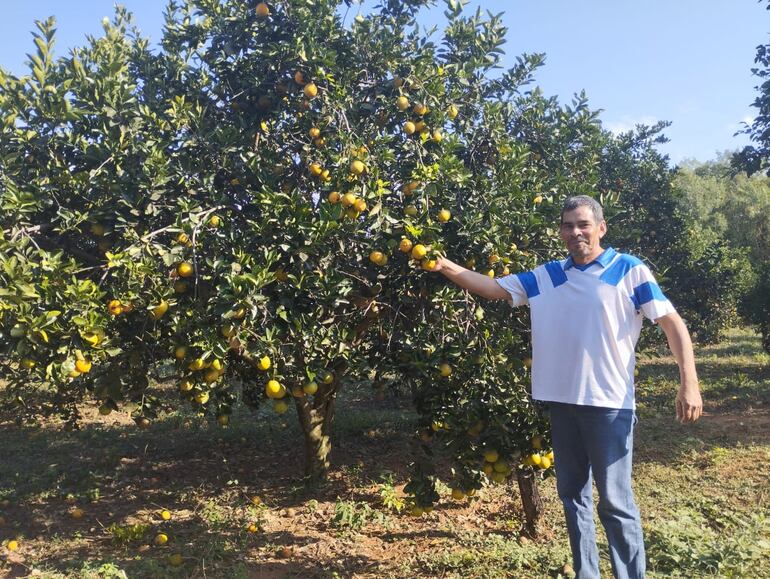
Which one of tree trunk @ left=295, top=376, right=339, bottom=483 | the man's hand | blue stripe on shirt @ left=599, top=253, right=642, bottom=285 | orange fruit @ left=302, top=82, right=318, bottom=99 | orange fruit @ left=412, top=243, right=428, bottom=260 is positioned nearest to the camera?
the man's hand

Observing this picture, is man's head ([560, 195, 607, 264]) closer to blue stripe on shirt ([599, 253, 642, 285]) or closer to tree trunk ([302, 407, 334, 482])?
blue stripe on shirt ([599, 253, 642, 285])

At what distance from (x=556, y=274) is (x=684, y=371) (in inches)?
27.7

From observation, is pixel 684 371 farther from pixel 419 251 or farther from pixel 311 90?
pixel 311 90

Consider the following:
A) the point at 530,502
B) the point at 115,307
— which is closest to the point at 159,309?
the point at 115,307

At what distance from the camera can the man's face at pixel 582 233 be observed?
2.75 meters

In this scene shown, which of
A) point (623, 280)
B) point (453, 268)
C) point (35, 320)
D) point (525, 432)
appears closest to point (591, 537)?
point (525, 432)

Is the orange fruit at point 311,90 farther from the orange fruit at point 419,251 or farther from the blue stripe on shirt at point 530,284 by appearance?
the blue stripe on shirt at point 530,284

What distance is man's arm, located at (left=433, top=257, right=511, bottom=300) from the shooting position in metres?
3.04

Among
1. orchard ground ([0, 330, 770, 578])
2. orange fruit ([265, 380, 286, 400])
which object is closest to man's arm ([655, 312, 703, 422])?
orchard ground ([0, 330, 770, 578])

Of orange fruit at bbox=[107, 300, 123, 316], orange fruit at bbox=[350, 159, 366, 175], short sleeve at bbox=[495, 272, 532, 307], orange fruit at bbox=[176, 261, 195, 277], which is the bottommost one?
short sleeve at bbox=[495, 272, 532, 307]

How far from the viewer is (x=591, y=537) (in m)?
2.77

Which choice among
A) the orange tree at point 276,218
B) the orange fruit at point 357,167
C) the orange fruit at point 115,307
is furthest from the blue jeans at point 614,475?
the orange fruit at point 115,307

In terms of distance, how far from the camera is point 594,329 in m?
2.61

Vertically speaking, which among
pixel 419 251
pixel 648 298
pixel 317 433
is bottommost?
pixel 317 433
